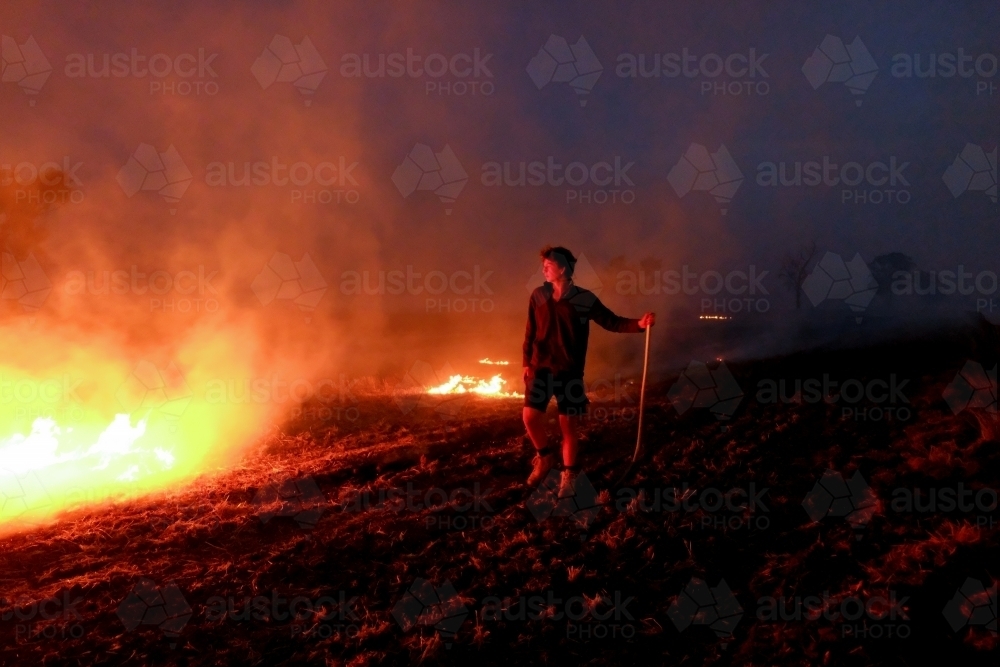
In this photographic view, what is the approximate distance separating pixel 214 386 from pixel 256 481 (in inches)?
161

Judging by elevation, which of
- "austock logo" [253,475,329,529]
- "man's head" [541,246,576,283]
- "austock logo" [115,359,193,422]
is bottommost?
"austock logo" [253,475,329,529]

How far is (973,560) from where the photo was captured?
11.5 feet

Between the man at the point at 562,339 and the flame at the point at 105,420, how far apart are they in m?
4.73

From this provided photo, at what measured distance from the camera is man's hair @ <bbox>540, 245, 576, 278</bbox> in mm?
4922

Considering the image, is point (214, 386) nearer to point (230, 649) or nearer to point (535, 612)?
point (230, 649)

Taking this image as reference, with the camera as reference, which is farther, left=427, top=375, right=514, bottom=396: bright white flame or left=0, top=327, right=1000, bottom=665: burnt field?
left=427, top=375, right=514, bottom=396: bright white flame

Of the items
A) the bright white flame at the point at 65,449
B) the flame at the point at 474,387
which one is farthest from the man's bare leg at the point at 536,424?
the bright white flame at the point at 65,449

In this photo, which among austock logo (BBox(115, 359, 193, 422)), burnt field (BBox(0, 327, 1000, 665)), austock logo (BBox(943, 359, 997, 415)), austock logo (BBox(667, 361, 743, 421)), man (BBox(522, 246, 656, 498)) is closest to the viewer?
burnt field (BBox(0, 327, 1000, 665))

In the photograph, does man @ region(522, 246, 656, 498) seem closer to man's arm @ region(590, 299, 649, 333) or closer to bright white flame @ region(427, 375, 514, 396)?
man's arm @ region(590, 299, 649, 333)

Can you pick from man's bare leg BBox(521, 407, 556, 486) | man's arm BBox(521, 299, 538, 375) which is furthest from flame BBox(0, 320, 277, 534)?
man's arm BBox(521, 299, 538, 375)

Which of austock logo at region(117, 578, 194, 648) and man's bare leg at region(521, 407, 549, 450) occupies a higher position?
man's bare leg at region(521, 407, 549, 450)

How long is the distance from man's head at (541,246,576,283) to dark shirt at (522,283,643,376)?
0.44ft

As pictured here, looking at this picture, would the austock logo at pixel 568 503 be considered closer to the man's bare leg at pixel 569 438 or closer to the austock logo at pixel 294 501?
the man's bare leg at pixel 569 438

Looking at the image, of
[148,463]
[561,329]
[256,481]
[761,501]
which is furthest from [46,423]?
[761,501]
